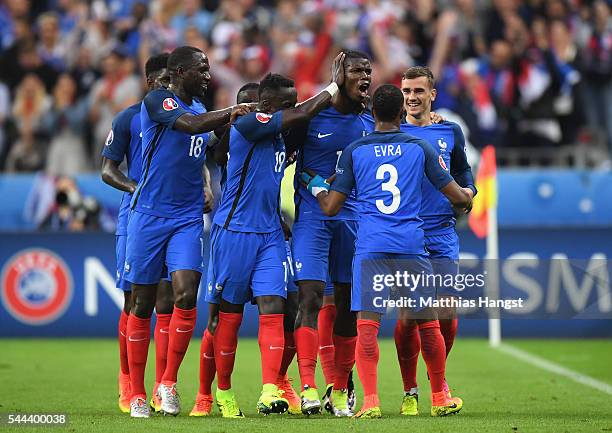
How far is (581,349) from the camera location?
49.6ft

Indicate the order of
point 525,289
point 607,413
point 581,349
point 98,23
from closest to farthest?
point 525,289
point 607,413
point 581,349
point 98,23

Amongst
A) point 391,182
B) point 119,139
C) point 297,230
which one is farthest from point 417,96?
point 119,139

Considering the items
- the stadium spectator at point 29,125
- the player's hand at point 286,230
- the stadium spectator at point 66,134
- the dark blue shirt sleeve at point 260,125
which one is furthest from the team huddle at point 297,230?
the stadium spectator at point 29,125

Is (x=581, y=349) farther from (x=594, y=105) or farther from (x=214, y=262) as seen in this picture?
(x=214, y=262)

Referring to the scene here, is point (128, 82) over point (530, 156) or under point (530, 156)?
over

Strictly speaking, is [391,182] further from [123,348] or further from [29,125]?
[29,125]

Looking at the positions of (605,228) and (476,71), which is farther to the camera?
(476,71)

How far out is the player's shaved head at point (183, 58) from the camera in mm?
8711

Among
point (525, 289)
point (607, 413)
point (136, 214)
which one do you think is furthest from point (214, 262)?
point (607, 413)

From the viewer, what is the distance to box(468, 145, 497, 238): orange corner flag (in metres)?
15.3

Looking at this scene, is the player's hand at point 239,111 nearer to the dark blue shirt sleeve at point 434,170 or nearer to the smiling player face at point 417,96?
the dark blue shirt sleeve at point 434,170

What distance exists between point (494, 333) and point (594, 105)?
174 inches

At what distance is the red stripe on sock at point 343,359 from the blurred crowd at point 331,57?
8703 mm

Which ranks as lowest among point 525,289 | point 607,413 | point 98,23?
point 607,413
